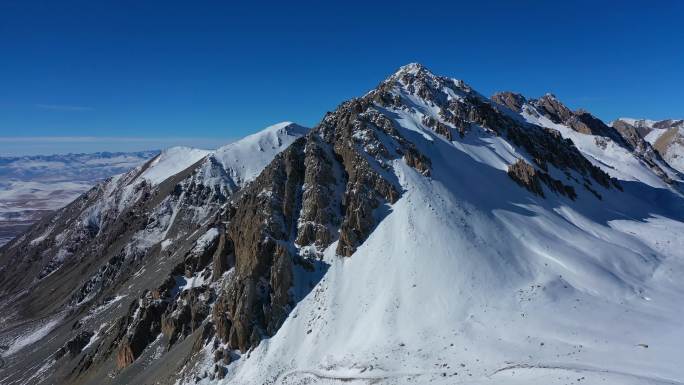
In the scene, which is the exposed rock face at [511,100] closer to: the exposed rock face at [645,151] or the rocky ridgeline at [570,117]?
the rocky ridgeline at [570,117]

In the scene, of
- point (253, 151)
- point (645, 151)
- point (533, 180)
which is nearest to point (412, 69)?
point (533, 180)

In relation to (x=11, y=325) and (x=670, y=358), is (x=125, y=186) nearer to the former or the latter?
(x=11, y=325)

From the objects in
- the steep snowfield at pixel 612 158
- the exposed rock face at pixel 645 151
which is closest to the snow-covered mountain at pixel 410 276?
the steep snowfield at pixel 612 158

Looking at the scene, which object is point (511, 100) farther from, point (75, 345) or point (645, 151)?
point (75, 345)

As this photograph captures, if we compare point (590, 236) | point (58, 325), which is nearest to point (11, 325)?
point (58, 325)

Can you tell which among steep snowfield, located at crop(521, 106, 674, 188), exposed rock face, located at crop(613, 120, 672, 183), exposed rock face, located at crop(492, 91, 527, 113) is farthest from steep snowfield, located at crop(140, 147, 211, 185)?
exposed rock face, located at crop(613, 120, 672, 183)

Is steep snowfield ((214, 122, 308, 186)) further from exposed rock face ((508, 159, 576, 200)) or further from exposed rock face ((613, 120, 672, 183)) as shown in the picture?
exposed rock face ((613, 120, 672, 183))
